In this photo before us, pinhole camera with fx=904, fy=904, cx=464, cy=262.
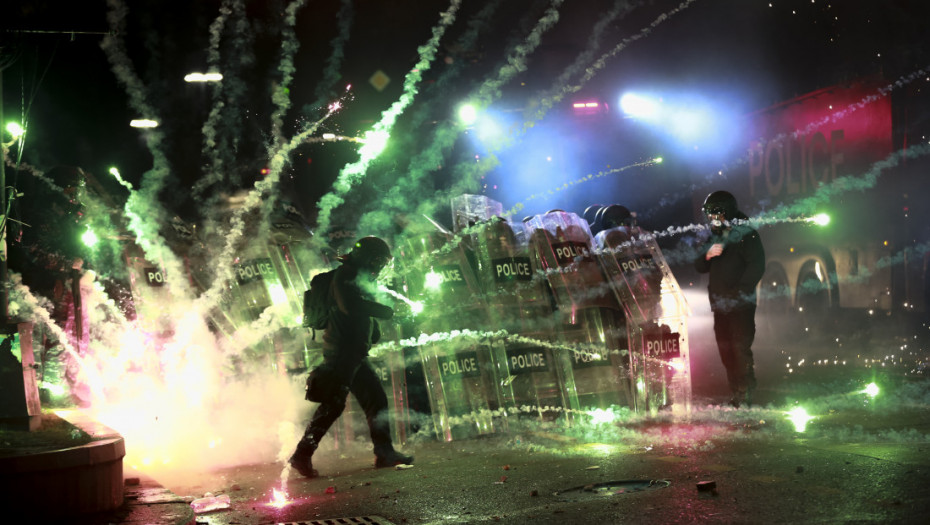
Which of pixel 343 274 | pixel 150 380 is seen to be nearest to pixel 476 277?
pixel 343 274

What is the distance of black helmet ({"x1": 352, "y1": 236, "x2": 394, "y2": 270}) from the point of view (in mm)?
7770

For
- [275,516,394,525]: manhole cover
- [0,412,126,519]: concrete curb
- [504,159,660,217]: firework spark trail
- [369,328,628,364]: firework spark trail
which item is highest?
[504,159,660,217]: firework spark trail

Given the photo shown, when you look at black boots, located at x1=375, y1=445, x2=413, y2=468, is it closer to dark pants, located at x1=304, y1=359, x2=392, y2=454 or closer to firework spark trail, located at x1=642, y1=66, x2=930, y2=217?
dark pants, located at x1=304, y1=359, x2=392, y2=454

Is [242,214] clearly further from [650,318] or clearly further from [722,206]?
[722,206]

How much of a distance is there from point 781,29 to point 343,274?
Answer: 14.9 meters

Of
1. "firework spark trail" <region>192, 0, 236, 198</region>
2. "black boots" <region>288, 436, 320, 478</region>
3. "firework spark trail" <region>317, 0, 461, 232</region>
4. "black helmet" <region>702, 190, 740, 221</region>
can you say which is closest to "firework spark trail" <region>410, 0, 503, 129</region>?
"firework spark trail" <region>317, 0, 461, 232</region>

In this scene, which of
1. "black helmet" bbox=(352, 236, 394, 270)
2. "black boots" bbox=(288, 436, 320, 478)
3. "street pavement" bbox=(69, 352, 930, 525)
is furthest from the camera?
"black helmet" bbox=(352, 236, 394, 270)

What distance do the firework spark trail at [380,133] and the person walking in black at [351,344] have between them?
5.33m

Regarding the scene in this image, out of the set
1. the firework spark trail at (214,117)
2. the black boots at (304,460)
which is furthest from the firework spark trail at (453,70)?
the black boots at (304,460)

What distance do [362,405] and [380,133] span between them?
7.40 m

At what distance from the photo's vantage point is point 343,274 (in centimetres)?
772

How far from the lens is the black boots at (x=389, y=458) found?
759cm

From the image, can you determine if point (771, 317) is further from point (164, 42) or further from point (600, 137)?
point (164, 42)

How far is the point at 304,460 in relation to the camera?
7379 mm
